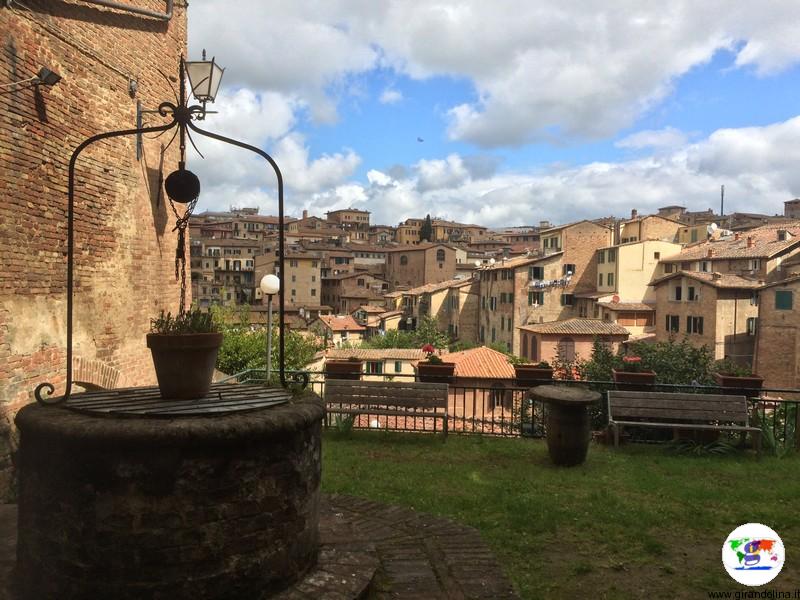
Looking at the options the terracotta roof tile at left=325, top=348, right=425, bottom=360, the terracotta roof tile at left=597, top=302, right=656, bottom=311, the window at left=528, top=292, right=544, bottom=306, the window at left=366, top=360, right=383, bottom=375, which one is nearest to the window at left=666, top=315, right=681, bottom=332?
the terracotta roof tile at left=597, top=302, right=656, bottom=311

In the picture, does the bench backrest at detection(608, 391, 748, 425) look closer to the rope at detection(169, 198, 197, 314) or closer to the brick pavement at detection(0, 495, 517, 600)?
the brick pavement at detection(0, 495, 517, 600)

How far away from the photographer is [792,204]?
89438mm

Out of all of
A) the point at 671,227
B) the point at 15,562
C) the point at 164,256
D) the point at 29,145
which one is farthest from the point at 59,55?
the point at 671,227

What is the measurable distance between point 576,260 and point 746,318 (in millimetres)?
18056

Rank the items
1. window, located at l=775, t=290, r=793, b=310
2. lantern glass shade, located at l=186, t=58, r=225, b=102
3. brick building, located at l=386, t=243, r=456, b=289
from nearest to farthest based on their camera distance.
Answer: lantern glass shade, located at l=186, t=58, r=225, b=102, window, located at l=775, t=290, r=793, b=310, brick building, located at l=386, t=243, r=456, b=289

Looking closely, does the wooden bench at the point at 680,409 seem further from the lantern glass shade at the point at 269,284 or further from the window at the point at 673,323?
the window at the point at 673,323

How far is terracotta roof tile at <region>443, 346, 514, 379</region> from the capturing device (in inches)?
1046

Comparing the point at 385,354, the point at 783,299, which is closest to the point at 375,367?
the point at 385,354

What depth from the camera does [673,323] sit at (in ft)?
144

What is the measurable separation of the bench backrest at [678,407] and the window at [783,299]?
113ft

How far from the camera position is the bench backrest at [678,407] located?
8.20m

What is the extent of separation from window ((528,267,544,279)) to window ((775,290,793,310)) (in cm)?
1965

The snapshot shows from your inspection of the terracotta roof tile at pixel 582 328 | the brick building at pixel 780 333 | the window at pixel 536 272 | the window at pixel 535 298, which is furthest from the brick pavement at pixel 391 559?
the window at pixel 536 272

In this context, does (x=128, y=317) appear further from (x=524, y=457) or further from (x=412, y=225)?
(x=412, y=225)
